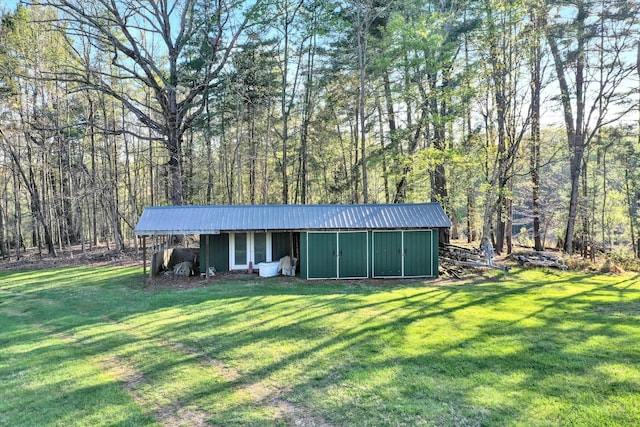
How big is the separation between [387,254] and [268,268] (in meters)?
4.02

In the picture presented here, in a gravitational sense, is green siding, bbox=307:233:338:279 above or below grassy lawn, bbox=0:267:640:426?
above

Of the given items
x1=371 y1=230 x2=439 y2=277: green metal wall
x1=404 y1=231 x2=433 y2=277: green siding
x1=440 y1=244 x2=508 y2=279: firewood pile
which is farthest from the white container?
x1=440 y1=244 x2=508 y2=279: firewood pile

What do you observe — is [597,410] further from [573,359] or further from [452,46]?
[452,46]

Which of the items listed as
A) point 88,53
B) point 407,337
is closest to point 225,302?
point 407,337

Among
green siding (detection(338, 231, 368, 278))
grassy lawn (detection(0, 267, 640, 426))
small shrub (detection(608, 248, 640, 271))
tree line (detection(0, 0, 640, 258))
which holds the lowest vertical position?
small shrub (detection(608, 248, 640, 271))

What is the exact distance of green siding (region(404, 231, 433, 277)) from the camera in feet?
39.4

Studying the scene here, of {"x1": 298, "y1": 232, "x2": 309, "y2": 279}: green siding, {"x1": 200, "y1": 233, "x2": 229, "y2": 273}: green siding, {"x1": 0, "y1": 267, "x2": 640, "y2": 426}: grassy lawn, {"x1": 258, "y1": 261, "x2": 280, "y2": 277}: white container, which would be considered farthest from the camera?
{"x1": 200, "y1": 233, "x2": 229, "y2": 273}: green siding

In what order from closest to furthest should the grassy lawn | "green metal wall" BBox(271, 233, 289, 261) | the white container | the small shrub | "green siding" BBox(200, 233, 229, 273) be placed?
the grassy lawn < the white container < "green siding" BBox(200, 233, 229, 273) < "green metal wall" BBox(271, 233, 289, 261) < the small shrub

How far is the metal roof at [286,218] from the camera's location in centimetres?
1184

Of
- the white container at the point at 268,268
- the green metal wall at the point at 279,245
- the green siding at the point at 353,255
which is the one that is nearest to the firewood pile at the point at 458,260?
the green siding at the point at 353,255

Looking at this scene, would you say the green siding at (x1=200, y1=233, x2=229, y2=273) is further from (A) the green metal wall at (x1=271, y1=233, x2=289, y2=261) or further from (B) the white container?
(A) the green metal wall at (x1=271, y1=233, x2=289, y2=261)

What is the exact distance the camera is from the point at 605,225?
21562 mm

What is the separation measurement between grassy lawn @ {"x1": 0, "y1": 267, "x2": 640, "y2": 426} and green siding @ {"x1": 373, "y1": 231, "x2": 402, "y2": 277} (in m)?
2.48

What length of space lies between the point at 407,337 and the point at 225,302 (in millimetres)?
4573
